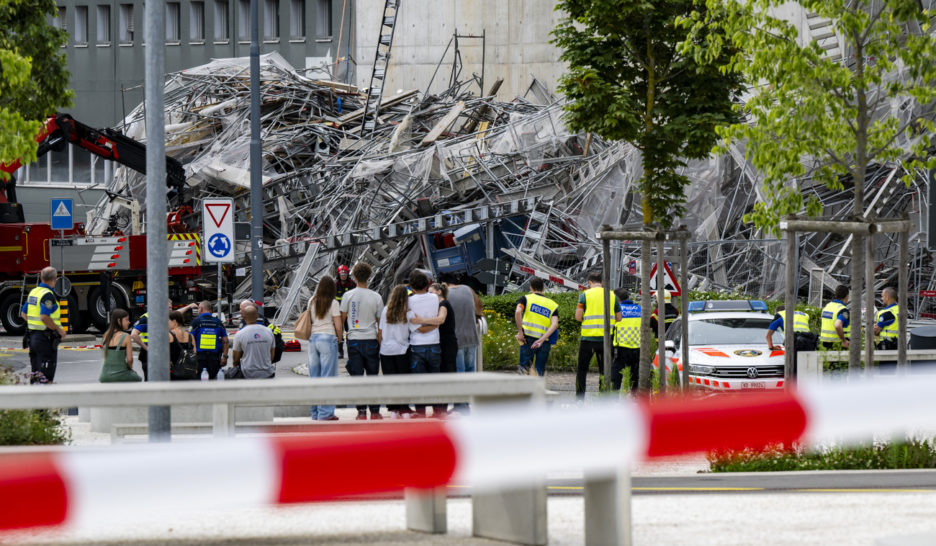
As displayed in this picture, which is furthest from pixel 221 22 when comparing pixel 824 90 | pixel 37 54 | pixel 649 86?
pixel 824 90

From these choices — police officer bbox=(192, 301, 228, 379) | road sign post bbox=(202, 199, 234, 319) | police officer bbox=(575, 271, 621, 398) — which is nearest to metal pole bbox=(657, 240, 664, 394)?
police officer bbox=(575, 271, 621, 398)

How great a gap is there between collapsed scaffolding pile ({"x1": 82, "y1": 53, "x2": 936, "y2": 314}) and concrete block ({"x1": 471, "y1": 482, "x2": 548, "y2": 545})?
22.5 meters

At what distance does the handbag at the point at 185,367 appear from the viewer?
12.5 m

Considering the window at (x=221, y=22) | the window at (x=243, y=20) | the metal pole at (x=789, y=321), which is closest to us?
the metal pole at (x=789, y=321)

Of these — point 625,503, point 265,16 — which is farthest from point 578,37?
point 265,16

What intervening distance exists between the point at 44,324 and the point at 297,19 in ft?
135

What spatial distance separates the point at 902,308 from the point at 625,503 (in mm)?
6718

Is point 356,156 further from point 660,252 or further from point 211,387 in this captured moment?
point 211,387

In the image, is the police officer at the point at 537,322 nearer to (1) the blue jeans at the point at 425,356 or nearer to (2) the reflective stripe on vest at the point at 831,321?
(1) the blue jeans at the point at 425,356

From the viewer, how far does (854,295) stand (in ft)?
33.9

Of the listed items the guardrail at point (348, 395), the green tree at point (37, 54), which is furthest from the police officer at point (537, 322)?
the green tree at point (37, 54)

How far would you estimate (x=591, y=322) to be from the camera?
13.9 meters

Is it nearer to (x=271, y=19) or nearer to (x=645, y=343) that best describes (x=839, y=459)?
(x=645, y=343)

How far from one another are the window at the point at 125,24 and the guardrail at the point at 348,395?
53.6 metres
